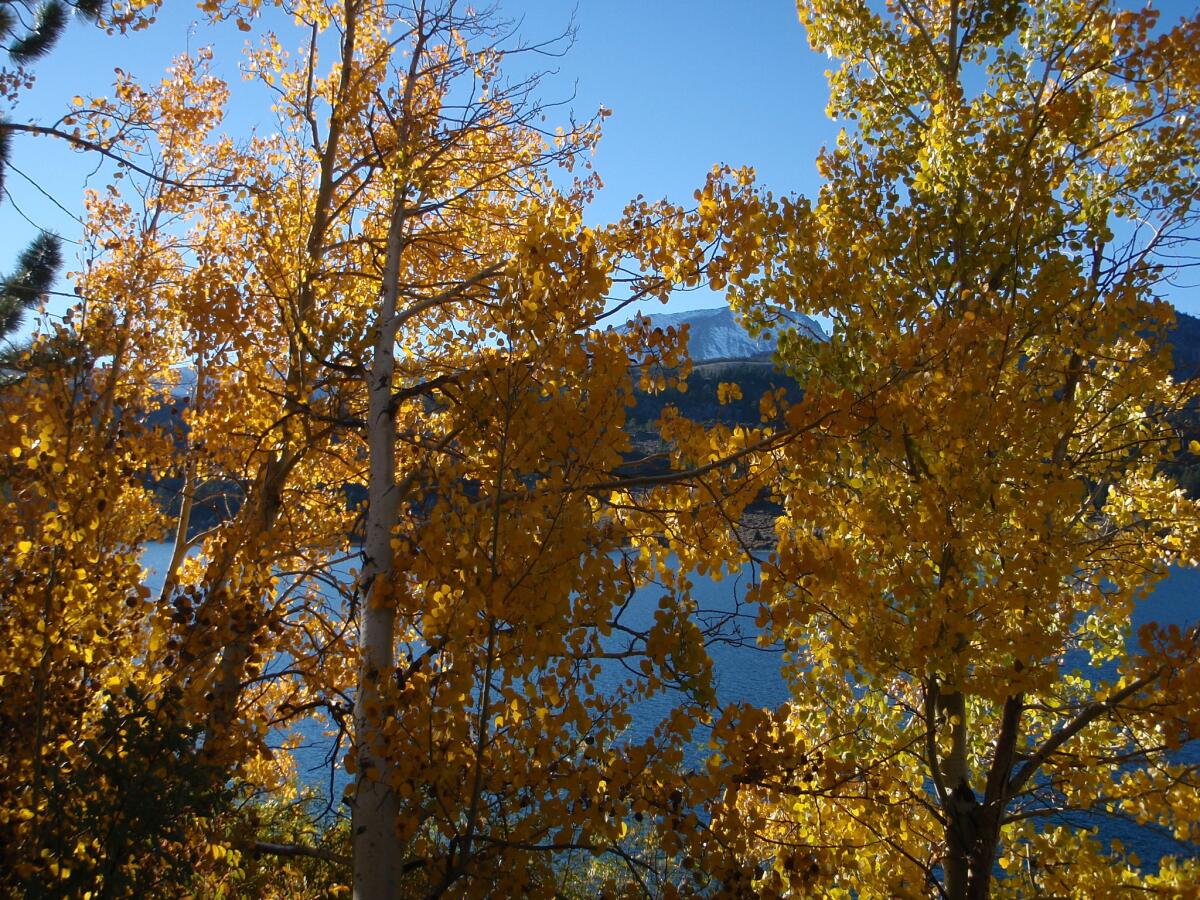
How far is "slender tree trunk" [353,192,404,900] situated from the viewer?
2.78m

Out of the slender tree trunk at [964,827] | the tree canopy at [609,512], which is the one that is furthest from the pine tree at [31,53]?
the slender tree trunk at [964,827]

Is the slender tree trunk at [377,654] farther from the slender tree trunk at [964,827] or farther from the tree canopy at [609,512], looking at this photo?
the slender tree trunk at [964,827]

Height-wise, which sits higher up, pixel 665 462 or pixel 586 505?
pixel 665 462

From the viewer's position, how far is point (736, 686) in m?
27.0

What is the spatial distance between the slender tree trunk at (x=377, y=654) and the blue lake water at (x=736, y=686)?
22 centimetres

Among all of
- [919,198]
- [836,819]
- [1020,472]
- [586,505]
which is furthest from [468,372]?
[836,819]

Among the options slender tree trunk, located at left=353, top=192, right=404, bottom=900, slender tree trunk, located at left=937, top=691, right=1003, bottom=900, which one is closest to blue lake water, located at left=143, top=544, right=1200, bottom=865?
slender tree trunk, located at left=353, top=192, right=404, bottom=900

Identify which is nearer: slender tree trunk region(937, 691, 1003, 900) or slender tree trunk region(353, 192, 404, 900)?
slender tree trunk region(353, 192, 404, 900)

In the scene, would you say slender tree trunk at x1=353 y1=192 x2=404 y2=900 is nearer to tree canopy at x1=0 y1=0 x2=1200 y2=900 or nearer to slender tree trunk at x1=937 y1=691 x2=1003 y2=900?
tree canopy at x1=0 y1=0 x2=1200 y2=900

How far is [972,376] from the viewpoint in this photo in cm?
391

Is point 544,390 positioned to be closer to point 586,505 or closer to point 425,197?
point 586,505

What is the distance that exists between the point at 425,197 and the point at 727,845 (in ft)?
13.0

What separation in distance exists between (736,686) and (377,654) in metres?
25.9

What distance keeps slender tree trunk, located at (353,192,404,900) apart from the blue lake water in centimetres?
22
